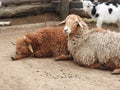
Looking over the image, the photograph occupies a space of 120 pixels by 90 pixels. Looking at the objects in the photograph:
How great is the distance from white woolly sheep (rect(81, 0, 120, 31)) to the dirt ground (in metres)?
3.00

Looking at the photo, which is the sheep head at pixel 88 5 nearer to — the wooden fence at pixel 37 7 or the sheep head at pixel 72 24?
the wooden fence at pixel 37 7

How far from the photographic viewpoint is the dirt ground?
6402mm

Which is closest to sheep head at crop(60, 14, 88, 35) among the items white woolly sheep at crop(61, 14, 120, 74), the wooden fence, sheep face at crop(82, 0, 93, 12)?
white woolly sheep at crop(61, 14, 120, 74)

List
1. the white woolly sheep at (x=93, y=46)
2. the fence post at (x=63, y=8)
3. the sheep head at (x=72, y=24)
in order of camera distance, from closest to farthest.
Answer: the white woolly sheep at (x=93, y=46) < the sheep head at (x=72, y=24) < the fence post at (x=63, y=8)

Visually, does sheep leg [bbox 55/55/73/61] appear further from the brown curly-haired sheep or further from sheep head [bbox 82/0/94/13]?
sheep head [bbox 82/0/94/13]

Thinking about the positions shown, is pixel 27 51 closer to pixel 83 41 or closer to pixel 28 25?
pixel 83 41

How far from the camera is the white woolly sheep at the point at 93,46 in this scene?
732 centimetres

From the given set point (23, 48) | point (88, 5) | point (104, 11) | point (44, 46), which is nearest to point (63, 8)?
point (88, 5)

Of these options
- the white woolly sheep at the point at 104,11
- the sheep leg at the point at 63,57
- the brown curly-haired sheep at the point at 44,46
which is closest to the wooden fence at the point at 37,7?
the white woolly sheep at the point at 104,11

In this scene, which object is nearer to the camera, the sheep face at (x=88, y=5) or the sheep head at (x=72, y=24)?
the sheep head at (x=72, y=24)

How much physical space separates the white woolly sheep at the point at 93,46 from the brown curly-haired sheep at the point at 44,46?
0.27 m

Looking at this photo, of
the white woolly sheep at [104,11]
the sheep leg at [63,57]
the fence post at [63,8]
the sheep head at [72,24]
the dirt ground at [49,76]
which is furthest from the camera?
the fence post at [63,8]

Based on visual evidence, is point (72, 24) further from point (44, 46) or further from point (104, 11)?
point (104, 11)

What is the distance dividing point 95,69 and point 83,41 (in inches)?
25.2
